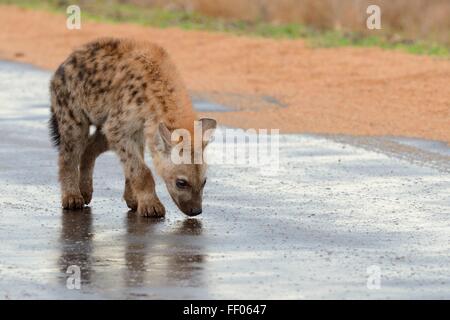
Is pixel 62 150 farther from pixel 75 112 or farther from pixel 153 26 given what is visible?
pixel 153 26


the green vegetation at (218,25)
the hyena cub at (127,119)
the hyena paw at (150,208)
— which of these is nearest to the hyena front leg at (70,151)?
the hyena cub at (127,119)

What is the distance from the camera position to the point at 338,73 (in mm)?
18781

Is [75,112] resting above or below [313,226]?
above

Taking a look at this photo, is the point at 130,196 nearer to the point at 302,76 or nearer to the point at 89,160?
the point at 89,160

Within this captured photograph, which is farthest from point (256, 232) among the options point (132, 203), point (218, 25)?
point (218, 25)

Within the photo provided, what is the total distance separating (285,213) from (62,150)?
1884mm

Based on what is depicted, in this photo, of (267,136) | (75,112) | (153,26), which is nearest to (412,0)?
(153,26)

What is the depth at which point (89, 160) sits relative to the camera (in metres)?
10.7

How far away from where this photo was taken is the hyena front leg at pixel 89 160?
10.5m

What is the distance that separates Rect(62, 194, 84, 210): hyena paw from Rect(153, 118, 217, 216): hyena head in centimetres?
94

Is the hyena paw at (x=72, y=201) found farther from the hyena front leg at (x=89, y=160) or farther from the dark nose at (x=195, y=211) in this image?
the dark nose at (x=195, y=211)

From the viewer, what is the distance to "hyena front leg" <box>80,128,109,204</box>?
10.5 meters

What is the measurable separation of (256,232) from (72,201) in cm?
171
